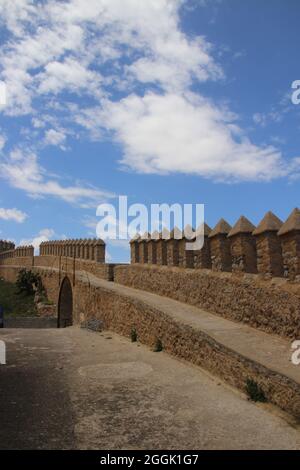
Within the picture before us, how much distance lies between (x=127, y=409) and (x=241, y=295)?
3.89 m

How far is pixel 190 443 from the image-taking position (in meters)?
4.35

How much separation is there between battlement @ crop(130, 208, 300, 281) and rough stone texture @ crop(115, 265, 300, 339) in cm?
22

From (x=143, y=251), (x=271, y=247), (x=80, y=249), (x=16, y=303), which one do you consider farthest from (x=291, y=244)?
(x=16, y=303)

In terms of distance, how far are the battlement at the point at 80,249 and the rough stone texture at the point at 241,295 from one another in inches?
361

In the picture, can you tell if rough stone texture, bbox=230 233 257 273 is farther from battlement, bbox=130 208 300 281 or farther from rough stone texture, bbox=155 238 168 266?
rough stone texture, bbox=155 238 168 266

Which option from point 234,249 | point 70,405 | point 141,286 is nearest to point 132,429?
point 70,405

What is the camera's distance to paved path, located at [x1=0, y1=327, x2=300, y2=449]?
14.5ft

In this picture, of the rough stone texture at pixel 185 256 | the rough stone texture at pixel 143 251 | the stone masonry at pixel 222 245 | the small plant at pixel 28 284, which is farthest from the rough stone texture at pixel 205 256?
the small plant at pixel 28 284

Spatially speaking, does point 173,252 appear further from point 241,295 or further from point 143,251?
point 241,295

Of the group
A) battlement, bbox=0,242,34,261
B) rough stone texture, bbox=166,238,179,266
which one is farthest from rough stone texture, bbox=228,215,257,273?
battlement, bbox=0,242,34,261

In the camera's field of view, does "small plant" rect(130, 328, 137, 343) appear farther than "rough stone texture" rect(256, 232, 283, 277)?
Yes

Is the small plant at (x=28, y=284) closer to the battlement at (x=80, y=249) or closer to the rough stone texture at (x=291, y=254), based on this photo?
the battlement at (x=80, y=249)

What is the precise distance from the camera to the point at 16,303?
3045 centimetres
